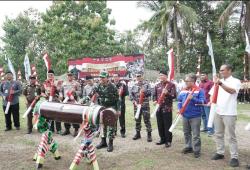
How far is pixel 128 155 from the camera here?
317 inches

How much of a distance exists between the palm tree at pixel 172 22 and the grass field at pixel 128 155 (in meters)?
20.6

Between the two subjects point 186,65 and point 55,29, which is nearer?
point 55,29

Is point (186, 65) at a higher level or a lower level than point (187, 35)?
lower

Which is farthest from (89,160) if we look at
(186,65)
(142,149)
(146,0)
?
(186,65)

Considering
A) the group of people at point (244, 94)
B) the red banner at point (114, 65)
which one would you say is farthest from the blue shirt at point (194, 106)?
the group of people at point (244, 94)

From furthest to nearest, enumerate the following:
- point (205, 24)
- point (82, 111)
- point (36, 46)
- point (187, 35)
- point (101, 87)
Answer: point (36, 46)
point (205, 24)
point (187, 35)
point (101, 87)
point (82, 111)

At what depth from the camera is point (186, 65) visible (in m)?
36.8

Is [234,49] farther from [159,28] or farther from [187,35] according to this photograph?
[159,28]

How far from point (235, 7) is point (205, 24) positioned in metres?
11.3

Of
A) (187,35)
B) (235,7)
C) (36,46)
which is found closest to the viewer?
(235,7)

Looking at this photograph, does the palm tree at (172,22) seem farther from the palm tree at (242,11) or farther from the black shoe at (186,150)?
the black shoe at (186,150)

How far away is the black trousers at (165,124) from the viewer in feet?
28.3

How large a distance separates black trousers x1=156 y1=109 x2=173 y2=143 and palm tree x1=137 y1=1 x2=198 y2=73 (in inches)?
843

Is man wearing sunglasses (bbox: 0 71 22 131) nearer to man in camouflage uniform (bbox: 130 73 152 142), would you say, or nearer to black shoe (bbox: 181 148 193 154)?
man in camouflage uniform (bbox: 130 73 152 142)
